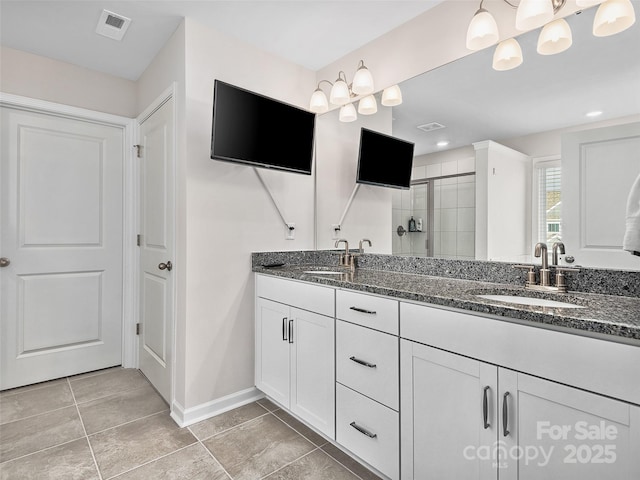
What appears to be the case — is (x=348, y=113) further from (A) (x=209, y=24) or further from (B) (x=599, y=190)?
(B) (x=599, y=190)

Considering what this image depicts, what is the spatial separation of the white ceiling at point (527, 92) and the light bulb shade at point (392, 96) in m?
0.04

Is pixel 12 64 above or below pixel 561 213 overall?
above

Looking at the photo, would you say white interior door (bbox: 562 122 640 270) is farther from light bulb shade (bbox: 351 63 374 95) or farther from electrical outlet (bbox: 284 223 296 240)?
electrical outlet (bbox: 284 223 296 240)

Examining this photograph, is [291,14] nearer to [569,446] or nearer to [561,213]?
[561,213]

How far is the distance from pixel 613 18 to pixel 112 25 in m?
2.55

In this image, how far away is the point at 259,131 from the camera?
2135 millimetres

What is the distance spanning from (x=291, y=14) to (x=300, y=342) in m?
1.88

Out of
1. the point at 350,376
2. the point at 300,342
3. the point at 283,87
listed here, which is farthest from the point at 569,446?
the point at 283,87

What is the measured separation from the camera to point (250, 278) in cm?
234

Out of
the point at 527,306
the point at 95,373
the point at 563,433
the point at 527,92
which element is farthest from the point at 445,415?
the point at 95,373

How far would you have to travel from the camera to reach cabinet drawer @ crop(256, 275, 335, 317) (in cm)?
174

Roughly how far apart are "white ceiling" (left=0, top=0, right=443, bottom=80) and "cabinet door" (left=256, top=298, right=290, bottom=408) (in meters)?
1.70

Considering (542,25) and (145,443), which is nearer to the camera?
(542,25)

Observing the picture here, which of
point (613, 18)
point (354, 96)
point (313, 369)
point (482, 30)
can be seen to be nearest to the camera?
point (613, 18)
